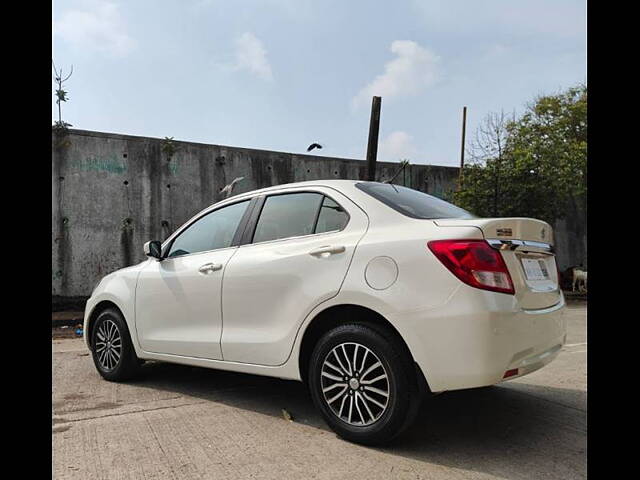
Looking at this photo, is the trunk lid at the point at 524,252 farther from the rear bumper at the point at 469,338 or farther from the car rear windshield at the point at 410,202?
the car rear windshield at the point at 410,202

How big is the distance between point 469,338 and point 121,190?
11.0m

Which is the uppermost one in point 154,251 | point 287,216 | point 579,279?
point 287,216

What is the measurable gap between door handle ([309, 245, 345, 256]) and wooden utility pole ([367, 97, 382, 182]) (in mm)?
9451

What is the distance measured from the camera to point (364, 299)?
2.90 metres

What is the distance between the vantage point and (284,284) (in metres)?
3.30

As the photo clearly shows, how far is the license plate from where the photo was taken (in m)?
2.91

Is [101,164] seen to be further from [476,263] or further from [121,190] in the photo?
[476,263]

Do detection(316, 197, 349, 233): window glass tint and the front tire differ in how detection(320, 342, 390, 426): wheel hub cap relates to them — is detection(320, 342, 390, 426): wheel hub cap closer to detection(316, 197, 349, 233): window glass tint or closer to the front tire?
the front tire

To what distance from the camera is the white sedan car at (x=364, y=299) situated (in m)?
2.67

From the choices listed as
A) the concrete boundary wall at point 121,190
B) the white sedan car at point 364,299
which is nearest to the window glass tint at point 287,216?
the white sedan car at point 364,299

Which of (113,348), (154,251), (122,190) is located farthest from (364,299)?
(122,190)

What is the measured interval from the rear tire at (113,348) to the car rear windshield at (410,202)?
2.54 m
